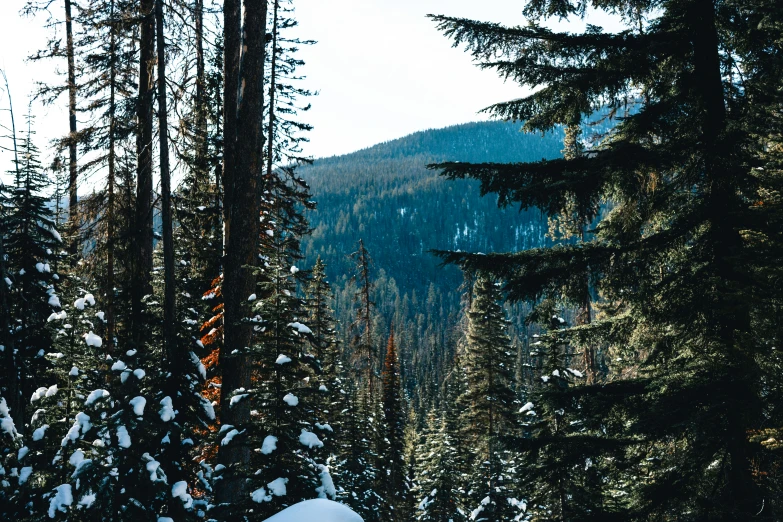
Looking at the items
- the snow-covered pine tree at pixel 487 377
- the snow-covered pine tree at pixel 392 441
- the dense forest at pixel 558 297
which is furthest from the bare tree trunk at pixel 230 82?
the snow-covered pine tree at pixel 392 441

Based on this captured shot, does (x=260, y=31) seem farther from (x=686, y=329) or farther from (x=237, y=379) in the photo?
(x=686, y=329)

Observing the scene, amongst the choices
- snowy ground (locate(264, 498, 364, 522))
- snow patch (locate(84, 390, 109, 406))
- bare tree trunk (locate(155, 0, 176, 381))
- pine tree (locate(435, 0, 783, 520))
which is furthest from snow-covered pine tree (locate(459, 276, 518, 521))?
snowy ground (locate(264, 498, 364, 522))

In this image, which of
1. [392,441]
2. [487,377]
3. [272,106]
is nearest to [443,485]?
[392,441]

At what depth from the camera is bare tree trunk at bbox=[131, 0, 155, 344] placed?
971 cm

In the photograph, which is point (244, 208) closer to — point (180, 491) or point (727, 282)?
point (180, 491)

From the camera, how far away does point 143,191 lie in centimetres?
1027

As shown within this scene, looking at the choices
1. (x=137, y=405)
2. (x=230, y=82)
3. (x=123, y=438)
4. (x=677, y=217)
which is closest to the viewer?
(x=677, y=217)

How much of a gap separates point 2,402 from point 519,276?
8.75 m

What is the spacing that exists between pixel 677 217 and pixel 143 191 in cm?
980

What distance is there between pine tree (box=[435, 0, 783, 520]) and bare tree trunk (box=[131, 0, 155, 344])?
21.9 feet

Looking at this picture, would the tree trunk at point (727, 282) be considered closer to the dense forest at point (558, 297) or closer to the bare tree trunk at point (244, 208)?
the dense forest at point (558, 297)

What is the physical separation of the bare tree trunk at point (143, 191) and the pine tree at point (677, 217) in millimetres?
6677

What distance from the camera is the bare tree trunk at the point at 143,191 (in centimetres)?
971

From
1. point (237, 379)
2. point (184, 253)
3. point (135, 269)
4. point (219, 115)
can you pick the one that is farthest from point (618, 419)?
point (184, 253)
